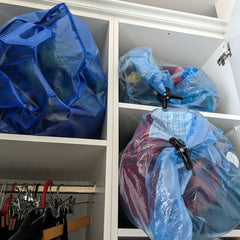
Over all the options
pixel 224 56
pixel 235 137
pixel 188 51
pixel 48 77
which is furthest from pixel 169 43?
pixel 48 77

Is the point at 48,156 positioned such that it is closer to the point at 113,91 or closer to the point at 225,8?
the point at 113,91

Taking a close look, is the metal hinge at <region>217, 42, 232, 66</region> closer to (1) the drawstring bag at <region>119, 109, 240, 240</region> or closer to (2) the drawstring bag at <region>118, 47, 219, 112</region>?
(2) the drawstring bag at <region>118, 47, 219, 112</region>

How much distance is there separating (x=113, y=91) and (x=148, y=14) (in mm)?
419

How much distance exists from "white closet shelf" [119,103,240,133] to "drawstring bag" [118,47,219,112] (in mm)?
56

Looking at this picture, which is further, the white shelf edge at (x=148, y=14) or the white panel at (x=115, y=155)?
the white shelf edge at (x=148, y=14)

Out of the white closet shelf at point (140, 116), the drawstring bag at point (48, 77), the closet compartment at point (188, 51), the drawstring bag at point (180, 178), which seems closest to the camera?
the drawstring bag at point (180, 178)

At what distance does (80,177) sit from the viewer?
1.00 meters

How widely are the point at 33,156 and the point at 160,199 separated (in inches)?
18.4

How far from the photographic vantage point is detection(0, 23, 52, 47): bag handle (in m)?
0.55

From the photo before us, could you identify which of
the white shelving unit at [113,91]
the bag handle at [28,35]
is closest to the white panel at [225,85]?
the white shelving unit at [113,91]

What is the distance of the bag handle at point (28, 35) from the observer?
1.80ft

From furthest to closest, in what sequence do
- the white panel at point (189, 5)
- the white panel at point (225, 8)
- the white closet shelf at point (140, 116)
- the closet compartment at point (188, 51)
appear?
the white panel at point (189, 5), the white panel at point (225, 8), the closet compartment at point (188, 51), the white closet shelf at point (140, 116)

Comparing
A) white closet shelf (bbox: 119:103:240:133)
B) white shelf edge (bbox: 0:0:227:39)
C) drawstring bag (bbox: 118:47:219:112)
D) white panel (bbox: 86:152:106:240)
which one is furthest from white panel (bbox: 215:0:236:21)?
white panel (bbox: 86:152:106:240)

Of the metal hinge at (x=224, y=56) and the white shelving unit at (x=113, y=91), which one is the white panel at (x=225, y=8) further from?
the metal hinge at (x=224, y=56)
